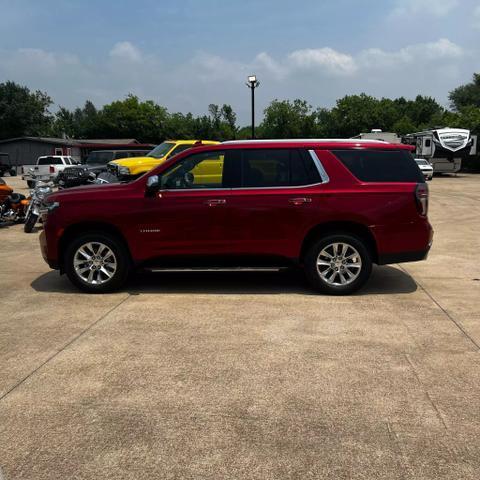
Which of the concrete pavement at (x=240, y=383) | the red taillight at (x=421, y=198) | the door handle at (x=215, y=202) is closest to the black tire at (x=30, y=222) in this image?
the concrete pavement at (x=240, y=383)

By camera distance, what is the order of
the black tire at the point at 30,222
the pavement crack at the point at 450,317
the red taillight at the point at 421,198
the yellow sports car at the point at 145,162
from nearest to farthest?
the pavement crack at the point at 450,317
the red taillight at the point at 421,198
the black tire at the point at 30,222
the yellow sports car at the point at 145,162

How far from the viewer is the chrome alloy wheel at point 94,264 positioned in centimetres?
644

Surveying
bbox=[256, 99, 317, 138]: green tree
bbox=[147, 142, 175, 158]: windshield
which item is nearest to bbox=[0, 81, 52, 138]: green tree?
bbox=[256, 99, 317, 138]: green tree

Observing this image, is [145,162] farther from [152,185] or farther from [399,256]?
[399,256]

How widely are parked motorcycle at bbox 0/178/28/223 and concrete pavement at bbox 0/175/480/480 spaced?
649cm

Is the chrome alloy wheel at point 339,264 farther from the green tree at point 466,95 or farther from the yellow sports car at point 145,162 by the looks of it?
the green tree at point 466,95

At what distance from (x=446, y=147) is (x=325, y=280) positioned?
101 feet

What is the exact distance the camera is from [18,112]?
250ft

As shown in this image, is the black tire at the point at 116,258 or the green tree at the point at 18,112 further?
the green tree at the point at 18,112

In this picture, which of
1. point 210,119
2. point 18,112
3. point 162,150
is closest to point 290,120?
point 210,119

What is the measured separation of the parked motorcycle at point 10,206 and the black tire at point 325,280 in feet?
29.5

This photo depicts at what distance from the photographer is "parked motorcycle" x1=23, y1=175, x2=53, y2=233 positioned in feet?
38.4

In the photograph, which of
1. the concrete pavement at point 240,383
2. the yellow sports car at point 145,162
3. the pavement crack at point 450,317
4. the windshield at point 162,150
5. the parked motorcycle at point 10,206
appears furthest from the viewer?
the windshield at point 162,150

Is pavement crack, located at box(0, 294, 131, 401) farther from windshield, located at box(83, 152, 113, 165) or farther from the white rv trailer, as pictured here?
the white rv trailer
